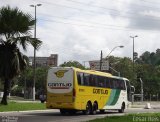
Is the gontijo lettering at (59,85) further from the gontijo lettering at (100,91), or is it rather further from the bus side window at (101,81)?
the bus side window at (101,81)

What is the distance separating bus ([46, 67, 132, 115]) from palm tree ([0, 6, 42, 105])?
193 inches

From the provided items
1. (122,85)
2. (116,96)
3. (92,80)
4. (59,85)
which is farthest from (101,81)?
(122,85)

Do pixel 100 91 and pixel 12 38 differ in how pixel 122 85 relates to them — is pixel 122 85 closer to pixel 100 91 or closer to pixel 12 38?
pixel 100 91

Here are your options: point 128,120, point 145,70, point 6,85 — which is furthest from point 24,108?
point 145,70

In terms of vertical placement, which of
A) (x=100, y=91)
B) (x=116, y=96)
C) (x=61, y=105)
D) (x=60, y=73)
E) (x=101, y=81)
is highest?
(x=60, y=73)

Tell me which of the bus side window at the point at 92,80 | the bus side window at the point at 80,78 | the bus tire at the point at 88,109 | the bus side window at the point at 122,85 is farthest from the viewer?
the bus side window at the point at 122,85

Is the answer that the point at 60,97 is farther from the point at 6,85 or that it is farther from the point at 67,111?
the point at 6,85

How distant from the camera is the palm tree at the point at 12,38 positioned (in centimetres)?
3544

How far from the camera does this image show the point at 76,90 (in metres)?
30.6

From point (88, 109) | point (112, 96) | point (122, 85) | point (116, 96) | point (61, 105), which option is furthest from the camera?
point (122, 85)

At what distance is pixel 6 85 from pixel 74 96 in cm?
804

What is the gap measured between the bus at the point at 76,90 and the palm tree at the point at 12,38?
4911 mm

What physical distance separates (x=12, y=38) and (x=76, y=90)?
813 centimetres

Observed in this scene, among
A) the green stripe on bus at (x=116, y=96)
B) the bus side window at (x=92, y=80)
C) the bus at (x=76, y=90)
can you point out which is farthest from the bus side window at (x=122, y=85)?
the bus side window at (x=92, y=80)
